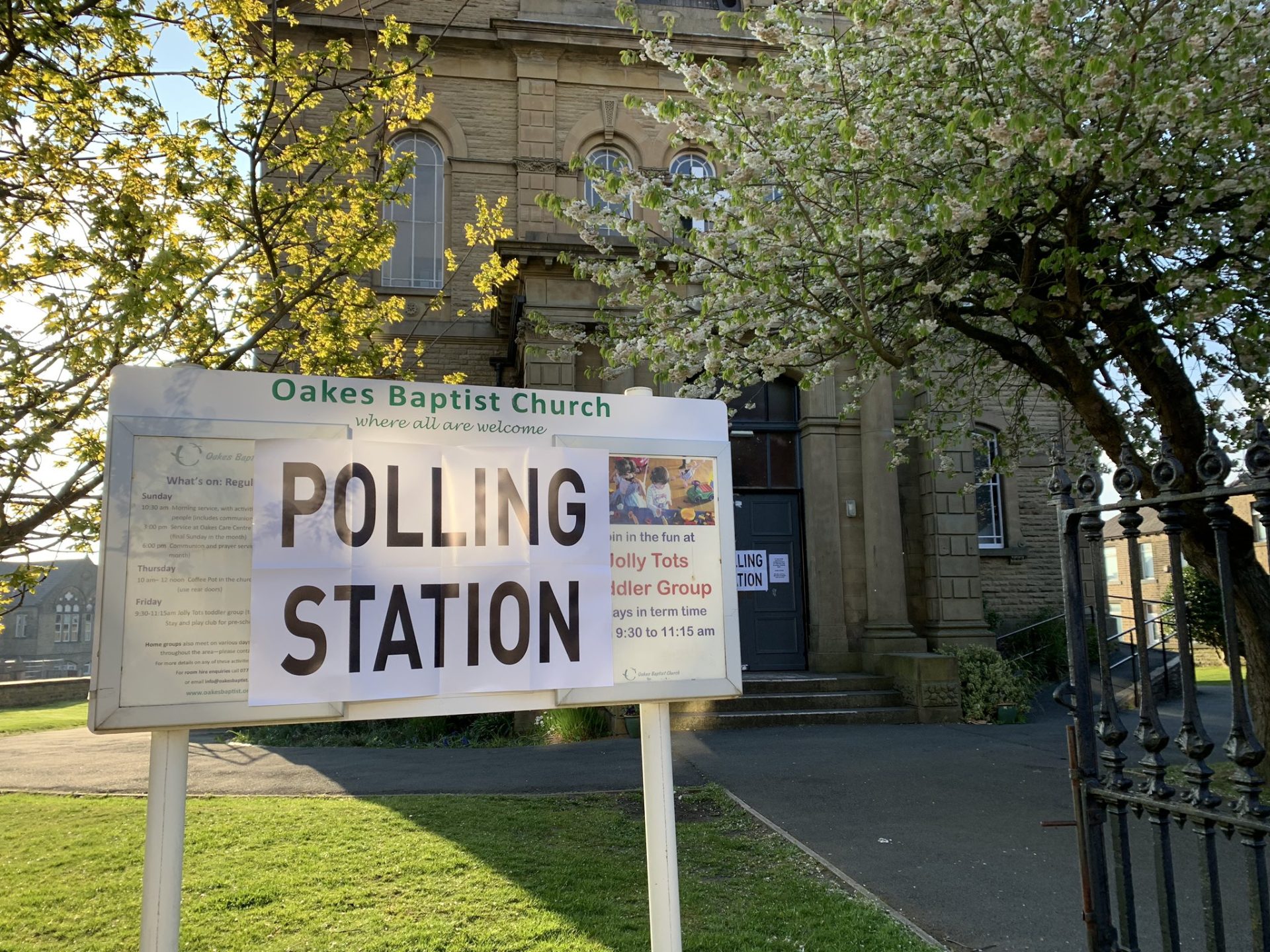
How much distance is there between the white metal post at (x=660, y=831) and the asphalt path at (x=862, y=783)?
1.82m

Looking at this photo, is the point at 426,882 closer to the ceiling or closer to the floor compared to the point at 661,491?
closer to the floor

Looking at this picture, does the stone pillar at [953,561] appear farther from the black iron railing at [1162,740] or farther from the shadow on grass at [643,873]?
the black iron railing at [1162,740]

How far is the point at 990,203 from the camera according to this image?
5.88 meters

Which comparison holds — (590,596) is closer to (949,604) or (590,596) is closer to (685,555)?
(685,555)

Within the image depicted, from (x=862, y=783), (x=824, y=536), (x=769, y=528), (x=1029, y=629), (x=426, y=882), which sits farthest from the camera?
(x=1029, y=629)

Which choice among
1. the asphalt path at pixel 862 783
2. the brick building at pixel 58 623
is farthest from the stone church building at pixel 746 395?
the brick building at pixel 58 623

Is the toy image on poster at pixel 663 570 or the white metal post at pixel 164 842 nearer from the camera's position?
the white metal post at pixel 164 842

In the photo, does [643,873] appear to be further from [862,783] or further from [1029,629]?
[1029,629]

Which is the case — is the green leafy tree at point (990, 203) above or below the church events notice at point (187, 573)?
above

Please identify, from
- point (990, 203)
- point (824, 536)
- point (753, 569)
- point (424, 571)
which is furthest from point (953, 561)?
point (424, 571)

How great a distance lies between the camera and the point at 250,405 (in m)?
2.84

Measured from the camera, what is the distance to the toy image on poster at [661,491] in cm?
327

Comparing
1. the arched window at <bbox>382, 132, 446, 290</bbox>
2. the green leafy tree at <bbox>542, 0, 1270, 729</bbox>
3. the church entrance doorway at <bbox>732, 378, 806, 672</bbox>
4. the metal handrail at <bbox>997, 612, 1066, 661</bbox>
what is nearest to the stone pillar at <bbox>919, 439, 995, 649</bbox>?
the church entrance doorway at <bbox>732, 378, 806, 672</bbox>

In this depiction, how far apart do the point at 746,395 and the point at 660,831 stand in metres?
12.0
